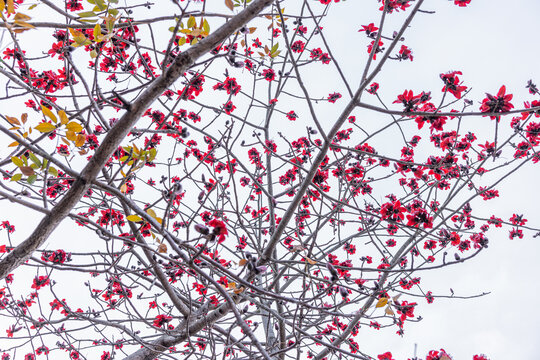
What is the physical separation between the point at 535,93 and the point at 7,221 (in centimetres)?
584

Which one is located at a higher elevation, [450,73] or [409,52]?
[409,52]

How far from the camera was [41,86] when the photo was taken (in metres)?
2.72

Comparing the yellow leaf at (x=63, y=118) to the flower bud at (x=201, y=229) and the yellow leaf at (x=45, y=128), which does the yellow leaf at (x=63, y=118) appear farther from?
the flower bud at (x=201, y=229)

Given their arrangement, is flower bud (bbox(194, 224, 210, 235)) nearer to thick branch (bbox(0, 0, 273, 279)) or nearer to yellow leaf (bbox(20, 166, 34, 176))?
thick branch (bbox(0, 0, 273, 279))

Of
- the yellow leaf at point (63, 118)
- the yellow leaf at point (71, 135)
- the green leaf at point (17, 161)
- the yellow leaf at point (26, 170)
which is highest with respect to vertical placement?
the yellow leaf at point (63, 118)

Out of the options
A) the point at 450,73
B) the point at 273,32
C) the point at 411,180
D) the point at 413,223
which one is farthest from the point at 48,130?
the point at 411,180

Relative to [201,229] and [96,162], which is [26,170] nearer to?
[96,162]

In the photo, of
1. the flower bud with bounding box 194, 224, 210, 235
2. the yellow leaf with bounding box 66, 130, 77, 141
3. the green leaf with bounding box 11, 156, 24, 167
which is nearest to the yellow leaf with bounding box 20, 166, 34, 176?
the green leaf with bounding box 11, 156, 24, 167

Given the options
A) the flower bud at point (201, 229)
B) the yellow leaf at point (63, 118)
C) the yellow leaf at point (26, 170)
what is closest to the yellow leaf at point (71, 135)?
the yellow leaf at point (63, 118)

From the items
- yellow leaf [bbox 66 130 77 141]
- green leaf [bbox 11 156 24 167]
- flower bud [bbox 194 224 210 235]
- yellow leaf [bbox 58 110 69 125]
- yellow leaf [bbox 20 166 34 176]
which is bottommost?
flower bud [bbox 194 224 210 235]

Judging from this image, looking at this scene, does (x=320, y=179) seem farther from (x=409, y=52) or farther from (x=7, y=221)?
(x=7, y=221)

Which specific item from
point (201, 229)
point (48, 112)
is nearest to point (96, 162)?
point (48, 112)

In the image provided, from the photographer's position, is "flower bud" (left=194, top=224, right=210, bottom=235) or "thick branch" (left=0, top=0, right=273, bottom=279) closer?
"flower bud" (left=194, top=224, right=210, bottom=235)

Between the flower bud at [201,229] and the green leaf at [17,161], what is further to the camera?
the green leaf at [17,161]
